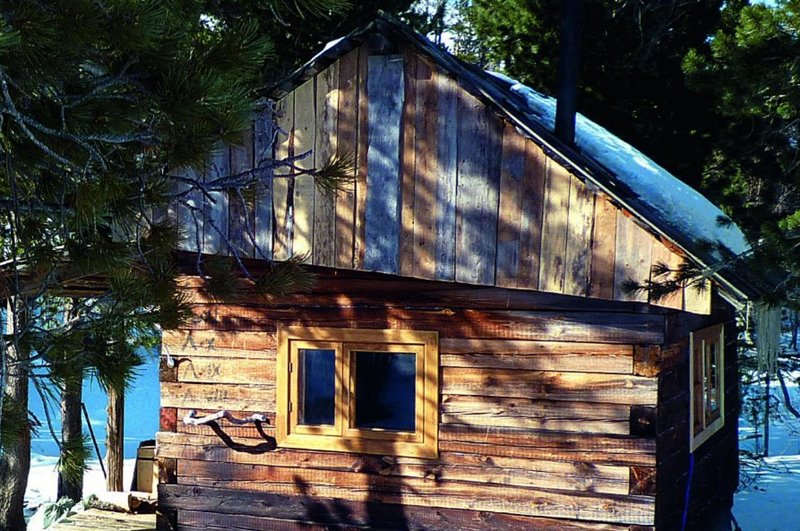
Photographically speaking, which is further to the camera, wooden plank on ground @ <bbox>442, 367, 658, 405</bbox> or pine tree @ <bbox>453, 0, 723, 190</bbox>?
pine tree @ <bbox>453, 0, 723, 190</bbox>

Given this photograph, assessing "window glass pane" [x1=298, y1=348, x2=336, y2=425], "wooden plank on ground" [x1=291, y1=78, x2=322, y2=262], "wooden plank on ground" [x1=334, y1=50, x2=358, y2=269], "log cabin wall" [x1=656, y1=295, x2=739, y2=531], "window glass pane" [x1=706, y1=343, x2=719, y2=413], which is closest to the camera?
"log cabin wall" [x1=656, y1=295, x2=739, y2=531]

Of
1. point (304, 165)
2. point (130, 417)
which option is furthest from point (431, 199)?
point (130, 417)

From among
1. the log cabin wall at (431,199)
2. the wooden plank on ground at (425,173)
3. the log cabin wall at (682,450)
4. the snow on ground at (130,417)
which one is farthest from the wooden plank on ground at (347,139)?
the snow on ground at (130,417)

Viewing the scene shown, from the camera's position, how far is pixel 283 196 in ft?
25.5

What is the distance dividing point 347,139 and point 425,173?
72cm

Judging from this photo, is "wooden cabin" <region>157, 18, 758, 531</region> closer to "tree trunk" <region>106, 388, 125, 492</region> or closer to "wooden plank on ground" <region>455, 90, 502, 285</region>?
"wooden plank on ground" <region>455, 90, 502, 285</region>

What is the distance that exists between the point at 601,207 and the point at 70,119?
4.08 meters

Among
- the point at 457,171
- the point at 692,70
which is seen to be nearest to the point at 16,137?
the point at 457,171

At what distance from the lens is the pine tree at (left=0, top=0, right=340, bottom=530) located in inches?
128

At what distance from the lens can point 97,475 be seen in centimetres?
2072

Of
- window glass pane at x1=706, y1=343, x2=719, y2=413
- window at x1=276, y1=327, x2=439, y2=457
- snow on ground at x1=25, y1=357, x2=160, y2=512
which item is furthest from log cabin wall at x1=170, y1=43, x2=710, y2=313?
snow on ground at x1=25, y1=357, x2=160, y2=512

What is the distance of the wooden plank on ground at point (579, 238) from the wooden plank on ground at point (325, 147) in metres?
1.96

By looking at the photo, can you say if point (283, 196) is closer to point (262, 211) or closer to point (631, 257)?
point (262, 211)

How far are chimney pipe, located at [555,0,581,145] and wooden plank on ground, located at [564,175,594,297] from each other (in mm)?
2215
